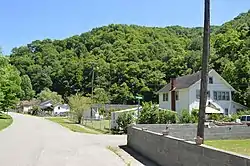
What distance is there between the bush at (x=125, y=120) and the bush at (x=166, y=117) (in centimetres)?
303

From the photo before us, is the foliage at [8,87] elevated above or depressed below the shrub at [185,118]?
above

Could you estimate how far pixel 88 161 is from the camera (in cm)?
1509

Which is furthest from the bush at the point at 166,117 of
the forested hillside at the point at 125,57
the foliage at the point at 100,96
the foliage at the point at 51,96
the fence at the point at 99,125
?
the foliage at the point at 51,96

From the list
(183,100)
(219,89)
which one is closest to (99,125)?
(183,100)

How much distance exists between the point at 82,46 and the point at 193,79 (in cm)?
5114

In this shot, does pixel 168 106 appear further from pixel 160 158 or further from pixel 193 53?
pixel 160 158

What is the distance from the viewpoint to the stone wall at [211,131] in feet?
85.5

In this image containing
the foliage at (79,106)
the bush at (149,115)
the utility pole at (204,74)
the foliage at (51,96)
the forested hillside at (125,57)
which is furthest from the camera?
the foliage at (51,96)

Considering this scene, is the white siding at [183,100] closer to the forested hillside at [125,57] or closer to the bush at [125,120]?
the bush at [125,120]

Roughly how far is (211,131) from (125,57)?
2702 inches

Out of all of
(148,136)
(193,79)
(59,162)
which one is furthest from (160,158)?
(193,79)

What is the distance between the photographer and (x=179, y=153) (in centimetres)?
1157

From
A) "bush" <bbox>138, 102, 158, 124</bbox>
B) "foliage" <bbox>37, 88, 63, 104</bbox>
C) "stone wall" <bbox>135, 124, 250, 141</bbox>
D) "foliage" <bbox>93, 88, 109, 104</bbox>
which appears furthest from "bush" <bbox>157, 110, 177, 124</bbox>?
"foliage" <bbox>37, 88, 63, 104</bbox>

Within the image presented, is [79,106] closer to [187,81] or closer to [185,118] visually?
[187,81]
